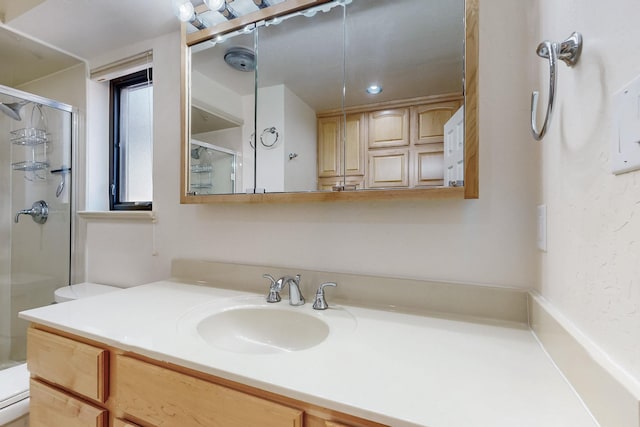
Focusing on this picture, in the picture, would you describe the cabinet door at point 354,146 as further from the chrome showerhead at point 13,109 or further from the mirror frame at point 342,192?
the chrome showerhead at point 13,109

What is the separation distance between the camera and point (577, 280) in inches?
21.9

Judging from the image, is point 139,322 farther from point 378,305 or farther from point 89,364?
point 378,305

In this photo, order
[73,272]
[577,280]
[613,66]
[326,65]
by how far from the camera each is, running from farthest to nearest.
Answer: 1. [73,272]
2. [326,65]
3. [577,280]
4. [613,66]

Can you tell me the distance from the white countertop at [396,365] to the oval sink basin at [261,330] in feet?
0.33

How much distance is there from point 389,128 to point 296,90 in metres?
0.41

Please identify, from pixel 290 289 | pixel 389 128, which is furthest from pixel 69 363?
pixel 389 128

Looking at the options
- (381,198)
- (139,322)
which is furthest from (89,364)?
(381,198)

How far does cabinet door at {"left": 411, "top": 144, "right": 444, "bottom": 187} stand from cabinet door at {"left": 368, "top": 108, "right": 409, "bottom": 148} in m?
0.06

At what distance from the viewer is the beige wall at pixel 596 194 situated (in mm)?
396

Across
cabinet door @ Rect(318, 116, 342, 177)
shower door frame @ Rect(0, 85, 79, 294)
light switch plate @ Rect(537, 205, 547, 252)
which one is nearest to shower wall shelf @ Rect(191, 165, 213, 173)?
cabinet door @ Rect(318, 116, 342, 177)

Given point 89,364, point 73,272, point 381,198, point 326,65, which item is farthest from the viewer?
point 73,272

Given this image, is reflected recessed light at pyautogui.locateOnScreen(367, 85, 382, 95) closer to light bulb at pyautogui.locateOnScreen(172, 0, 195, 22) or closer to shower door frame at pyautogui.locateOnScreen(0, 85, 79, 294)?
light bulb at pyautogui.locateOnScreen(172, 0, 195, 22)

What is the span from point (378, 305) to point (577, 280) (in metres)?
0.56

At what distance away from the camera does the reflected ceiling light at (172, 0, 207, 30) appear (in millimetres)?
1252
